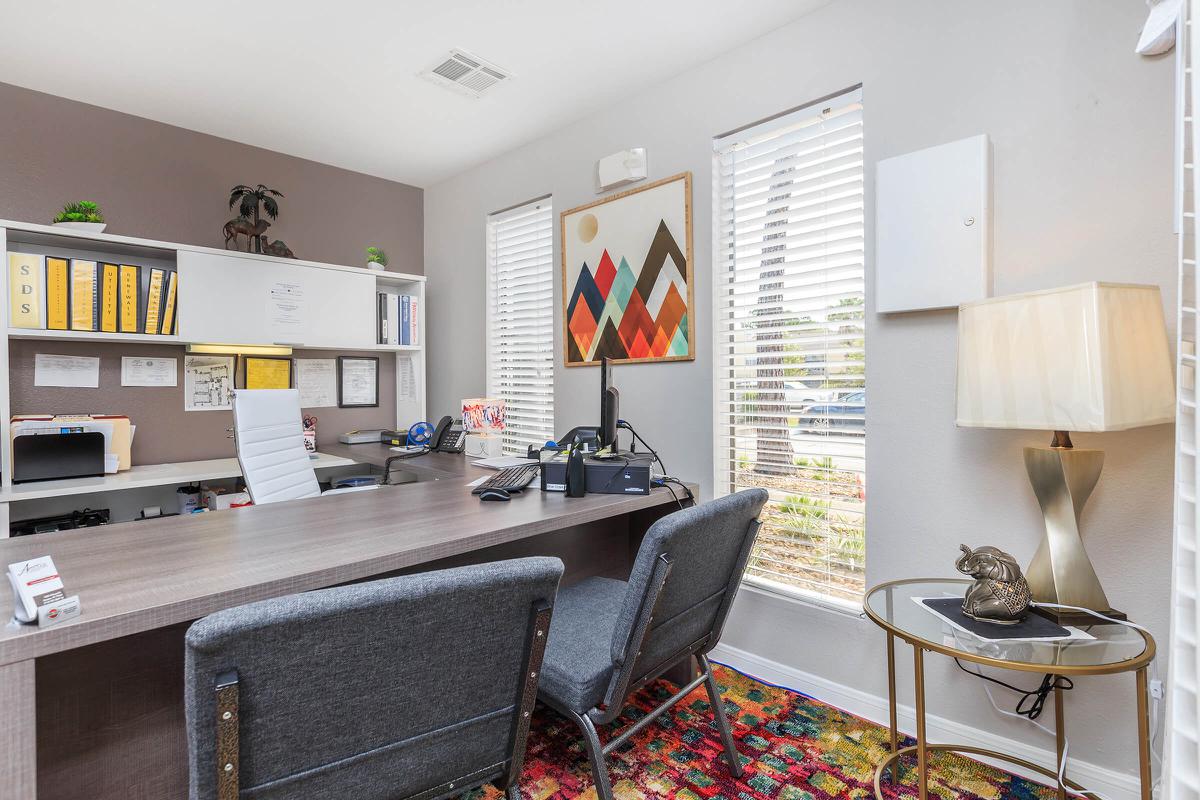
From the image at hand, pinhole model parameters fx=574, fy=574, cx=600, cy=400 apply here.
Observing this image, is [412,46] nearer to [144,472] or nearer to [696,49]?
[696,49]

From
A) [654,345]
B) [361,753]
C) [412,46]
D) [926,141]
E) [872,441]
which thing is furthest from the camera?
[654,345]

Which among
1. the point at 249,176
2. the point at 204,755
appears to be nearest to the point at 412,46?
the point at 249,176

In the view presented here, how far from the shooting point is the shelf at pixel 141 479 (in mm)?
2221

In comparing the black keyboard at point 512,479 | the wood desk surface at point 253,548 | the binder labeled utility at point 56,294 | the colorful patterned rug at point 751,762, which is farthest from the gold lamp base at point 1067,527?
the binder labeled utility at point 56,294

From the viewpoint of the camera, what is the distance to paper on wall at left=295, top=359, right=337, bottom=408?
3.39m

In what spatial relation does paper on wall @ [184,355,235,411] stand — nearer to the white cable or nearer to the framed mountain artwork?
the framed mountain artwork

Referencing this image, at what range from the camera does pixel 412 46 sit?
7.47ft

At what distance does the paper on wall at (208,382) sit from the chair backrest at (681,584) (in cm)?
276

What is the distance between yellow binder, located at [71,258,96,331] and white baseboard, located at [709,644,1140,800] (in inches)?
120

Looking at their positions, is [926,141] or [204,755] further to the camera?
[926,141]

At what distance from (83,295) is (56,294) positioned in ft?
0.28

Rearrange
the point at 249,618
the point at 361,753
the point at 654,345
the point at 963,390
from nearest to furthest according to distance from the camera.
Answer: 1. the point at 249,618
2. the point at 361,753
3. the point at 963,390
4. the point at 654,345

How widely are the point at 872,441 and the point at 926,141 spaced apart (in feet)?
3.20

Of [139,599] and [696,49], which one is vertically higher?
[696,49]
